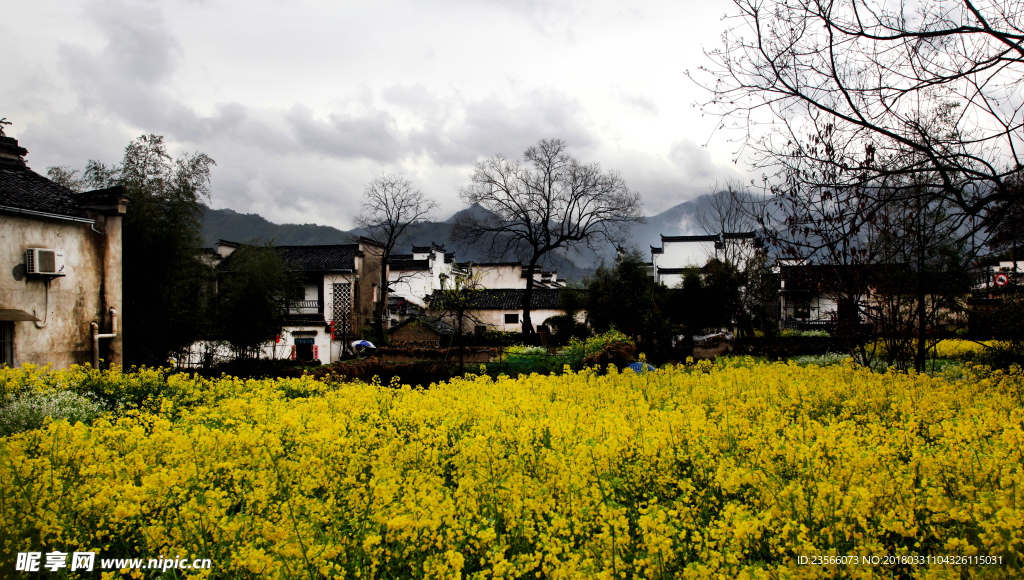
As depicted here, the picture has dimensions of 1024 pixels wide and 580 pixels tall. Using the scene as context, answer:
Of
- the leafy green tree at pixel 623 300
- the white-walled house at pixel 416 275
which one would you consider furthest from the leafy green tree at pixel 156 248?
the white-walled house at pixel 416 275

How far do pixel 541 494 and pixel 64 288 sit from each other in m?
14.1

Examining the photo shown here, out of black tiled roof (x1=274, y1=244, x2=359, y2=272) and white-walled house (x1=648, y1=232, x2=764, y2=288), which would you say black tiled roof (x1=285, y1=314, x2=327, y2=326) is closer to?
black tiled roof (x1=274, y1=244, x2=359, y2=272)

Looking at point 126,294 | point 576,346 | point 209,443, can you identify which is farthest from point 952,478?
point 126,294

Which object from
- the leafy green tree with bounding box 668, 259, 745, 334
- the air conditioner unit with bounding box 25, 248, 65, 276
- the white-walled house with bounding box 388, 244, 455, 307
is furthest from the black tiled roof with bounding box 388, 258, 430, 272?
the air conditioner unit with bounding box 25, 248, 65, 276

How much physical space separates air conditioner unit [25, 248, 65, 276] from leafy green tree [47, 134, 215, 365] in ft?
8.10

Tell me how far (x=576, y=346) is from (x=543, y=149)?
1707 centimetres

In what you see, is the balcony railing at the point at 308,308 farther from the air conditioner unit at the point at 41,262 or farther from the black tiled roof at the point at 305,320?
the air conditioner unit at the point at 41,262

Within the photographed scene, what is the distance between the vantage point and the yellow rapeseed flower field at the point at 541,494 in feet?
8.34

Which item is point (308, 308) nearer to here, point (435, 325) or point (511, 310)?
point (435, 325)

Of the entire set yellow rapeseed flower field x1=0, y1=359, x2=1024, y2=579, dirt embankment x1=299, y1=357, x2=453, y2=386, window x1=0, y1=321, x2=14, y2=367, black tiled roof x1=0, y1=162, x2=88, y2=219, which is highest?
black tiled roof x1=0, y1=162, x2=88, y2=219

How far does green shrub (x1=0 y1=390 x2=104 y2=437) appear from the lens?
20.5 ft

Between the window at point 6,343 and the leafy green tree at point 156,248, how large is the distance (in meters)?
2.82

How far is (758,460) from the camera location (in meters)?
3.58

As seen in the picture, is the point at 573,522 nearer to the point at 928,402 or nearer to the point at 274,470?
the point at 274,470
